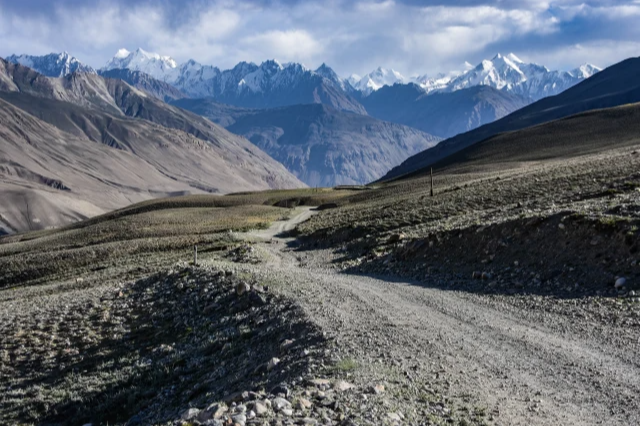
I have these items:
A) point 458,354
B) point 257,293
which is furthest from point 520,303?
point 257,293

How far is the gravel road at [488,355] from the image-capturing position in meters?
10.4

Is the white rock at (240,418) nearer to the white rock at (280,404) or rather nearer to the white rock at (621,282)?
the white rock at (280,404)

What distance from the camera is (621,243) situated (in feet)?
64.7

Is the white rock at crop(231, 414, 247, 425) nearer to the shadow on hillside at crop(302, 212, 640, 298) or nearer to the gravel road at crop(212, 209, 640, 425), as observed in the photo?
the gravel road at crop(212, 209, 640, 425)

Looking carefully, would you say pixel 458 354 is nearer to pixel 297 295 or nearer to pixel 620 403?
pixel 620 403

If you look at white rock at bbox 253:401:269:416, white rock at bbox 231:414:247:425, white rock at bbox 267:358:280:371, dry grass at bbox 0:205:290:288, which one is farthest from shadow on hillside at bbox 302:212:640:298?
dry grass at bbox 0:205:290:288

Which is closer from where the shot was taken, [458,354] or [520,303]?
[458,354]

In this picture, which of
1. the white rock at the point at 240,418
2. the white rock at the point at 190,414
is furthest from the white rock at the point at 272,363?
the white rock at the point at 240,418

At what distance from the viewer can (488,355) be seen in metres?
13.3

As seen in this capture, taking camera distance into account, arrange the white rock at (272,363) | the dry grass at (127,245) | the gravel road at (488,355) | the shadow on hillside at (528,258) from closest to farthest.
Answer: the gravel road at (488,355) → the white rock at (272,363) → the shadow on hillside at (528,258) → the dry grass at (127,245)

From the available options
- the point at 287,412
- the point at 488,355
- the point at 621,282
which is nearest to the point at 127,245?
the point at 621,282

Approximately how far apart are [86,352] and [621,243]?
20.3 meters

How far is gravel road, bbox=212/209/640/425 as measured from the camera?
10352mm

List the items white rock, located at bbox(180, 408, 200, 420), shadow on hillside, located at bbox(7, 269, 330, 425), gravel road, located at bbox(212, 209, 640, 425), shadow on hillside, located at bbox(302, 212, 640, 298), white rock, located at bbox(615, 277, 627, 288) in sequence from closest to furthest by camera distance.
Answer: white rock, located at bbox(180, 408, 200, 420) → gravel road, located at bbox(212, 209, 640, 425) → shadow on hillside, located at bbox(7, 269, 330, 425) → white rock, located at bbox(615, 277, 627, 288) → shadow on hillside, located at bbox(302, 212, 640, 298)
